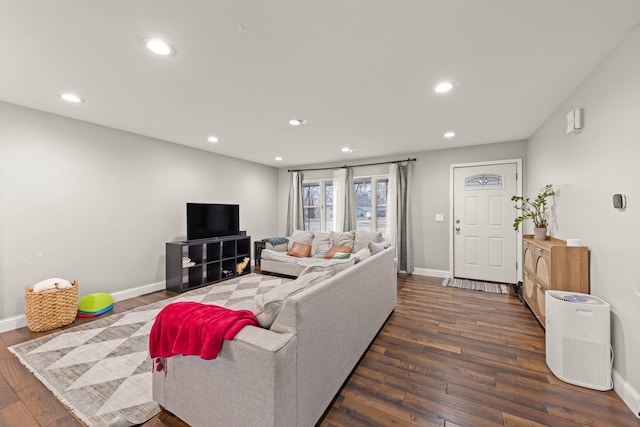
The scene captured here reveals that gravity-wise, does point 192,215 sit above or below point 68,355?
above

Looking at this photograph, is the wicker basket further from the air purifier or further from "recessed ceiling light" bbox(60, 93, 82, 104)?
the air purifier

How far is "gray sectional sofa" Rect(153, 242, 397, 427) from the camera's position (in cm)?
121

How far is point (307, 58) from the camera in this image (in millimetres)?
1958

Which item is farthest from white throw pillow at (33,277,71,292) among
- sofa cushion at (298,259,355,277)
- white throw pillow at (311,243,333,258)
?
white throw pillow at (311,243,333,258)

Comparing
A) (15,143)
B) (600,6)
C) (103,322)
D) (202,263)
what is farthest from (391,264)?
(15,143)

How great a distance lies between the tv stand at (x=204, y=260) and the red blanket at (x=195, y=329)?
2.72 meters

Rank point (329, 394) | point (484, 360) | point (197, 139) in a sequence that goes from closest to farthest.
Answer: point (329, 394), point (484, 360), point (197, 139)

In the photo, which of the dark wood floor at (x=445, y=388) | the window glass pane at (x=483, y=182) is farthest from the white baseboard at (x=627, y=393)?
the window glass pane at (x=483, y=182)

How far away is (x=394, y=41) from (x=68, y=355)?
3.65 m

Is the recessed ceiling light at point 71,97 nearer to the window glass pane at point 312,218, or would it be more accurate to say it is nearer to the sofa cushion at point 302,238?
the sofa cushion at point 302,238

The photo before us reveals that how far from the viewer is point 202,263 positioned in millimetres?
4320

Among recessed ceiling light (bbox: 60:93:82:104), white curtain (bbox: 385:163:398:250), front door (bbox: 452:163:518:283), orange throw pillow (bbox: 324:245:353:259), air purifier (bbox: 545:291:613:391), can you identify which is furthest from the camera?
white curtain (bbox: 385:163:398:250)

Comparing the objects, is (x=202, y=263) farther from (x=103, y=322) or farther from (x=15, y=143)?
(x=15, y=143)

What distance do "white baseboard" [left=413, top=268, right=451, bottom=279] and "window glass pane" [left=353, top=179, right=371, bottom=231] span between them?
1.33 meters
